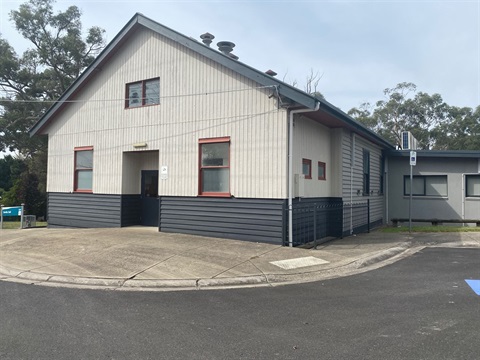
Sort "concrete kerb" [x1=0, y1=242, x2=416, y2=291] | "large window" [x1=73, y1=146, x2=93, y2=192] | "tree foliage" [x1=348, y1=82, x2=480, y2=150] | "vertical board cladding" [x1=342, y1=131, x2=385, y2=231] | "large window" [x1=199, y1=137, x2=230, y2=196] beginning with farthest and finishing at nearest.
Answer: "tree foliage" [x1=348, y1=82, x2=480, y2=150] < "large window" [x1=73, y1=146, x2=93, y2=192] < "vertical board cladding" [x1=342, y1=131, x2=385, y2=231] < "large window" [x1=199, y1=137, x2=230, y2=196] < "concrete kerb" [x1=0, y1=242, x2=416, y2=291]

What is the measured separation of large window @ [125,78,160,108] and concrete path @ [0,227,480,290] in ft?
15.4

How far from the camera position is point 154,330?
5012 millimetres

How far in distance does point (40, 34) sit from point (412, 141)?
2965 cm

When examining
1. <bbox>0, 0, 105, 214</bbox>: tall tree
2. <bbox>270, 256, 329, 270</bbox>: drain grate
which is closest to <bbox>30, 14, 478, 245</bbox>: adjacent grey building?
<bbox>270, 256, 329, 270</bbox>: drain grate

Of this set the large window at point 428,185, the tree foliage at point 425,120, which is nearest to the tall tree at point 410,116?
the tree foliage at point 425,120

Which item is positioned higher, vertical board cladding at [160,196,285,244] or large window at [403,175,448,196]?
large window at [403,175,448,196]

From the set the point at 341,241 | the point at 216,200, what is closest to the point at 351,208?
the point at 341,241

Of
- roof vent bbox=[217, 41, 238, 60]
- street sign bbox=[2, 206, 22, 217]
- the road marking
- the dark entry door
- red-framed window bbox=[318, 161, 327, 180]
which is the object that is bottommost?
the road marking

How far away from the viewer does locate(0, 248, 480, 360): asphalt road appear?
14.3 feet

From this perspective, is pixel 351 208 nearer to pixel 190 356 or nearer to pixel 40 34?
pixel 190 356

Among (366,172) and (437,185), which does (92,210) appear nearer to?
(366,172)

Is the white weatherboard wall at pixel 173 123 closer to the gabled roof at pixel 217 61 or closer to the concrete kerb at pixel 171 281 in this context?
the gabled roof at pixel 217 61

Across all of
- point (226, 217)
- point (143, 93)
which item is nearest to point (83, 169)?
point (143, 93)

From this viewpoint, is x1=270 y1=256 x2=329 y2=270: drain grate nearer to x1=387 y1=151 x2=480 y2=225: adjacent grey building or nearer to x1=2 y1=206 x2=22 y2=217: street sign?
Result: x1=387 y1=151 x2=480 y2=225: adjacent grey building
